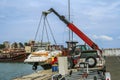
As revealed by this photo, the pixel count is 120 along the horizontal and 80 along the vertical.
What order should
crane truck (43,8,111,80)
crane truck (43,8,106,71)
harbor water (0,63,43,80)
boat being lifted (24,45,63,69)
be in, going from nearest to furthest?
crane truck (43,8,111,80) → crane truck (43,8,106,71) → boat being lifted (24,45,63,69) → harbor water (0,63,43,80)

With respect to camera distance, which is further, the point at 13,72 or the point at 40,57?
the point at 13,72

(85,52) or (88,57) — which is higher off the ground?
(85,52)

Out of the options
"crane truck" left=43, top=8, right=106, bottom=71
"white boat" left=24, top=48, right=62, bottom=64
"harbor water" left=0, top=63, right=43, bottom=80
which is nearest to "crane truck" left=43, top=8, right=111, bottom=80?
"crane truck" left=43, top=8, right=106, bottom=71

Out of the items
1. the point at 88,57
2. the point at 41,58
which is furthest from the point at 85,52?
the point at 41,58

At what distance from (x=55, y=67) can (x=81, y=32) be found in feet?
40.0

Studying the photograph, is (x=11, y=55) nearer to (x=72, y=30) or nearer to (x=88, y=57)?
(x=72, y=30)

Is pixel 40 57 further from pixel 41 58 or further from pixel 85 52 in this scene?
pixel 85 52

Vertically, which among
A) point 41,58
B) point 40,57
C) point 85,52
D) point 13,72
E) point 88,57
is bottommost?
point 13,72

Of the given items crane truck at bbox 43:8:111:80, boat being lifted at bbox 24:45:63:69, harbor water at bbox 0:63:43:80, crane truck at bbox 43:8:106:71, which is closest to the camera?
crane truck at bbox 43:8:111:80

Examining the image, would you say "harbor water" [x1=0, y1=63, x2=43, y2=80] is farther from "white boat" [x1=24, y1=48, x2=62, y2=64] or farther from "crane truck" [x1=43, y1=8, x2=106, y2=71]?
"crane truck" [x1=43, y1=8, x2=106, y2=71]

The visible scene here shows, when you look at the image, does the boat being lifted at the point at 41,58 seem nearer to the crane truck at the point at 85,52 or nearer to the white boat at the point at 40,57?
the white boat at the point at 40,57

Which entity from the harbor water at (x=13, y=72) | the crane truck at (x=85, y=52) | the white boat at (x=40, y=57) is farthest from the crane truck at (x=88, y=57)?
the harbor water at (x=13, y=72)

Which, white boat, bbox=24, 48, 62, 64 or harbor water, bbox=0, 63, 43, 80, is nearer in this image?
white boat, bbox=24, 48, 62, 64

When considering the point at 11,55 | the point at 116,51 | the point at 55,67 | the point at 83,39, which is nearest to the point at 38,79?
the point at 55,67
